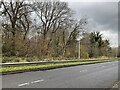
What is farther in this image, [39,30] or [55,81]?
[39,30]

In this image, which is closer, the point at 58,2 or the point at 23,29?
the point at 23,29

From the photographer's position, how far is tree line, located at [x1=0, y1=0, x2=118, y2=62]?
173ft

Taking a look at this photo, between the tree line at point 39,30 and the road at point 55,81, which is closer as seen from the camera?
the road at point 55,81

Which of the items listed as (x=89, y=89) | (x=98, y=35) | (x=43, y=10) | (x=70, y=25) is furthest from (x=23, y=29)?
(x=98, y=35)

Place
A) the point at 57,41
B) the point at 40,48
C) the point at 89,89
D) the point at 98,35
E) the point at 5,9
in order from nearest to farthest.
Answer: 1. the point at 89,89
2. the point at 5,9
3. the point at 40,48
4. the point at 57,41
5. the point at 98,35

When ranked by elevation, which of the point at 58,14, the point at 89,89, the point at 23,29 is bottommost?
the point at 89,89

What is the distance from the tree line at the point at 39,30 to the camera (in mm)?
52625

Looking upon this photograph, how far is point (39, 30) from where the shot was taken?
2645 inches

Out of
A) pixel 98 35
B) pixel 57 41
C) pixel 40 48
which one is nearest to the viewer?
pixel 40 48

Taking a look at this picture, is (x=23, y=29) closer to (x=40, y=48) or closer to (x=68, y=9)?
(x=40, y=48)

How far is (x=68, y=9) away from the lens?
6869cm

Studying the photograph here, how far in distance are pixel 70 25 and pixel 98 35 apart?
43.4m

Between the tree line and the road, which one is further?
the tree line

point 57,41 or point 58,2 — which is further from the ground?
point 58,2
